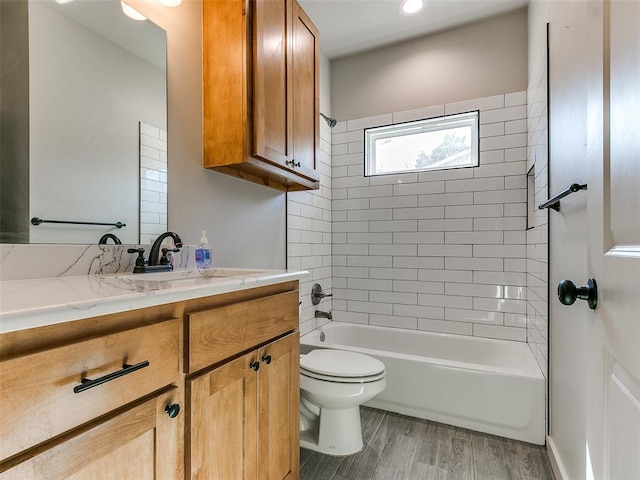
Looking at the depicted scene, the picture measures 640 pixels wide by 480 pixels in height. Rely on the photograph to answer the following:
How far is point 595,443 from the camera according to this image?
25.9 inches

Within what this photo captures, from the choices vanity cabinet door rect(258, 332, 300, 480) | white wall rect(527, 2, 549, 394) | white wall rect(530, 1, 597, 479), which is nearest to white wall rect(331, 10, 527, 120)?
white wall rect(527, 2, 549, 394)

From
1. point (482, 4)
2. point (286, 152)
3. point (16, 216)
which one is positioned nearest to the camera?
point (16, 216)

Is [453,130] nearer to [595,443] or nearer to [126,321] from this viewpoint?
[595,443]

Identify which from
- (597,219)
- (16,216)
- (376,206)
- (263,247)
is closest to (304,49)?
(263,247)

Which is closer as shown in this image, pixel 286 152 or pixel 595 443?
pixel 595 443

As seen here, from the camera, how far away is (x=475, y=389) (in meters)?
1.89

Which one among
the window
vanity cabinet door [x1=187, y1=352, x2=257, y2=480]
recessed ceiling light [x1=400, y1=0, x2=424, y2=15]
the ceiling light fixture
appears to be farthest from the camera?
the window

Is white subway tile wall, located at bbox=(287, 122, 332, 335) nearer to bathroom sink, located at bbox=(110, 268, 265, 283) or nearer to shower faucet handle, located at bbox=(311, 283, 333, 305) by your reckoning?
shower faucet handle, located at bbox=(311, 283, 333, 305)

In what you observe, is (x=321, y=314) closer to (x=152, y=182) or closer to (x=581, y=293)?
(x=152, y=182)

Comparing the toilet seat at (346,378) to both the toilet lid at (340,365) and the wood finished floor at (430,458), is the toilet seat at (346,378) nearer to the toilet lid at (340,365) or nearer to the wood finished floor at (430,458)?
the toilet lid at (340,365)

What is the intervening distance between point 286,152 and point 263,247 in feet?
2.12

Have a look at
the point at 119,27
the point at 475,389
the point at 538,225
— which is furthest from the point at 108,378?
the point at 538,225

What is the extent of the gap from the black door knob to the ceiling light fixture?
172cm

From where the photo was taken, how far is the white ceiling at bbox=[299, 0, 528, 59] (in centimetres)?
228
